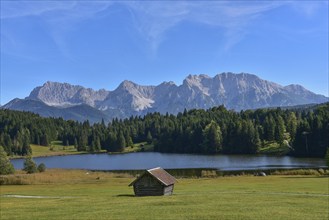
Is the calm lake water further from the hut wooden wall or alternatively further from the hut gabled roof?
the hut wooden wall

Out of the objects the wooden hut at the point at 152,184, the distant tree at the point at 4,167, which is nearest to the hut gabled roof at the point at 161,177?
the wooden hut at the point at 152,184

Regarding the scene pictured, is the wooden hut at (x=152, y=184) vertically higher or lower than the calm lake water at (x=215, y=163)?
lower

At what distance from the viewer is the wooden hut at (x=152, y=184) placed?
167 feet

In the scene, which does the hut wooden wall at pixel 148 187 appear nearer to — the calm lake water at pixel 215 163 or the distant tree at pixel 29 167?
the distant tree at pixel 29 167

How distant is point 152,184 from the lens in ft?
170

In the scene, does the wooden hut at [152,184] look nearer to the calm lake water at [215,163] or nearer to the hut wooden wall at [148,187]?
the hut wooden wall at [148,187]

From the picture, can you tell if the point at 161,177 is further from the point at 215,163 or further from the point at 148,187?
the point at 215,163

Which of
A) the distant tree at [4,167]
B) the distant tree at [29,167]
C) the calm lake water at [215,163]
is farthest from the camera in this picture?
the calm lake water at [215,163]

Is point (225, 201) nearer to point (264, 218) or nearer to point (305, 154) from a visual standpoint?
point (264, 218)

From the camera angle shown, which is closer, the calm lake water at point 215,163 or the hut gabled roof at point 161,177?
the hut gabled roof at point 161,177

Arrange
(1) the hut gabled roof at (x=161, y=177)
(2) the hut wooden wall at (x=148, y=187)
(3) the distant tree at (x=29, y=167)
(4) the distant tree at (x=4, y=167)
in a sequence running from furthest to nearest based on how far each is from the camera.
A: (3) the distant tree at (x=29, y=167) → (4) the distant tree at (x=4, y=167) → (2) the hut wooden wall at (x=148, y=187) → (1) the hut gabled roof at (x=161, y=177)

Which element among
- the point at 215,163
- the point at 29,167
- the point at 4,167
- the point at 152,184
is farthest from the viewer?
the point at 215,163

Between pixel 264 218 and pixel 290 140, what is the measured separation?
16163 centimetres

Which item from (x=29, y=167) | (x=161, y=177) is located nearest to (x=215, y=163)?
(x=29, y=167)
